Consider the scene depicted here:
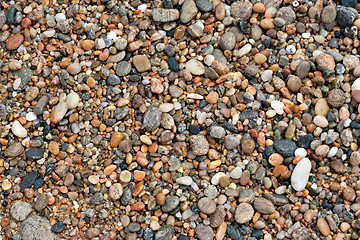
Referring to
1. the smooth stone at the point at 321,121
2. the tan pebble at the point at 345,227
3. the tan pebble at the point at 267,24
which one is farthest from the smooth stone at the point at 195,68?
the tan pebble at the point at 345,227

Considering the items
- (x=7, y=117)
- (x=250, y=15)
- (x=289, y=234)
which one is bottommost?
(x=289, y=234)

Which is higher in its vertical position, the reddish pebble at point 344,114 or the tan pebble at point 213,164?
the reddish pebble at point 344,114

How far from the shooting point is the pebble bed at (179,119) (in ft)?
7.47

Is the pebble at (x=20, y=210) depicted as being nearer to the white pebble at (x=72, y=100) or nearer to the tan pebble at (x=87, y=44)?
the white pebble at (x=72, y=100)

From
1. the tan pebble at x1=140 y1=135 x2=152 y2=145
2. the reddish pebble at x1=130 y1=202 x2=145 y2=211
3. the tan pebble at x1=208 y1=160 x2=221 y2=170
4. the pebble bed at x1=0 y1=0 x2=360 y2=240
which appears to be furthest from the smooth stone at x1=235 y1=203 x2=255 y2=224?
the tan pebble at x1=140 y1=135 x2=152 y2=145

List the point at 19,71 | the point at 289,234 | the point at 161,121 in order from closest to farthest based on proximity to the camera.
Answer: the point at 289,234 → the point at 161,121 → the point at 19,71

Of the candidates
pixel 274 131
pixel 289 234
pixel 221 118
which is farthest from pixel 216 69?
pixel 289 234

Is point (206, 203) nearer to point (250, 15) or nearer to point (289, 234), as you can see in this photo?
point (289, 234)

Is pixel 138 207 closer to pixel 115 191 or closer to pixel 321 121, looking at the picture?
pixel 115 191

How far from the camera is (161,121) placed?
2.42 metres

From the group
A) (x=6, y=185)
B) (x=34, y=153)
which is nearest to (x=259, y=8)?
(x=34, y=153)

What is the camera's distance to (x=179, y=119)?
2447mm

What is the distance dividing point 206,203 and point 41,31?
4.90ft

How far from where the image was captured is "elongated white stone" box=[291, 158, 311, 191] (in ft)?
7.52
